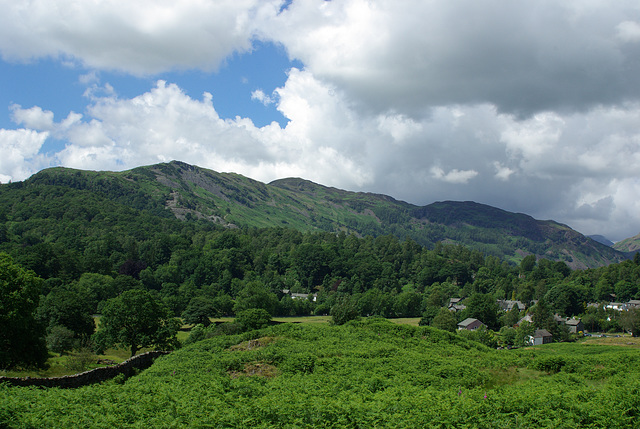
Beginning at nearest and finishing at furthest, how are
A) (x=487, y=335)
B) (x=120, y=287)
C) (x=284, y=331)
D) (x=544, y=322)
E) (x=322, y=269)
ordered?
(x=284, y=331), (x=487, y=335), (x=544, y=322), (x=120, y=287), (x=322, y=269)

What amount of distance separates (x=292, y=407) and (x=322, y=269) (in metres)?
138

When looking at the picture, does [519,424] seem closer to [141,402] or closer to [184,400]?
[184,400]

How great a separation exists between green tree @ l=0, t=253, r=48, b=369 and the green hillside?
35.3 ft

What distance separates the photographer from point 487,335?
240ft

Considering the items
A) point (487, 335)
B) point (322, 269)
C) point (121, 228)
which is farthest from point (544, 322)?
point (121, 228)

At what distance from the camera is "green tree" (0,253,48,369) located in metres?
28.8

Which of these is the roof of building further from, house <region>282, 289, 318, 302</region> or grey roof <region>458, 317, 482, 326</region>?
house <region>282, 289, 318, 302</region>

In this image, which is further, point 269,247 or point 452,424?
point 269,247

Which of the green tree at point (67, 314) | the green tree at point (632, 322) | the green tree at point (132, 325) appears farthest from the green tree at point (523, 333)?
the green tree at point (67, 314)

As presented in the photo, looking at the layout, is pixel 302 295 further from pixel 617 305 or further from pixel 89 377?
pixel 89 377

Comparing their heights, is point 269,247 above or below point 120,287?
above

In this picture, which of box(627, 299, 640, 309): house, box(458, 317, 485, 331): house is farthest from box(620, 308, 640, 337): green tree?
box(627, 299, 640, 309): house

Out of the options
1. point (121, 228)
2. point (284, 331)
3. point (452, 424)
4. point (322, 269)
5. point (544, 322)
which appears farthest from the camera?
point (121, 228)

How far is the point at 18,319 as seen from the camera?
2927 centimetres
